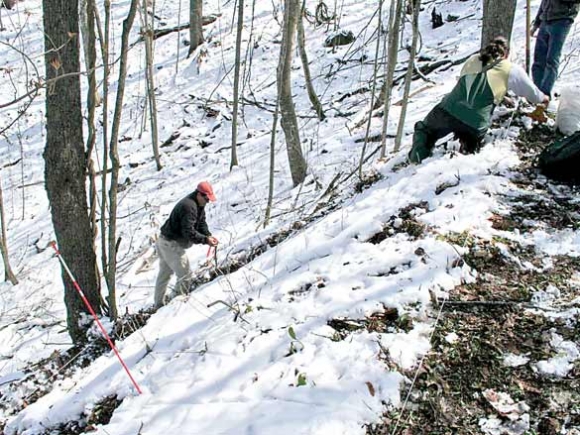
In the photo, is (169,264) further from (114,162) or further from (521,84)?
(521,84)

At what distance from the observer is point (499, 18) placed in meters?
6.53

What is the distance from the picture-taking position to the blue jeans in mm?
6129

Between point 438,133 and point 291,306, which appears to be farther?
point 438,133

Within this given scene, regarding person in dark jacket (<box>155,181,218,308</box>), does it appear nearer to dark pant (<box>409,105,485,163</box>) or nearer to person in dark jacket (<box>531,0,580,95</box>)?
dark pant (<box>409,105,485,163</box>)

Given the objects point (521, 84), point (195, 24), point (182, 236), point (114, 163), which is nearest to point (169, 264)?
point (182, 236)

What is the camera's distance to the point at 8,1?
778 inches

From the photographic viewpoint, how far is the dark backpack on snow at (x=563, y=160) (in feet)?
15.3

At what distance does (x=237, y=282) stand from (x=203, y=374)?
1267 millimetres

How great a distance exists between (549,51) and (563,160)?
2.28 meters

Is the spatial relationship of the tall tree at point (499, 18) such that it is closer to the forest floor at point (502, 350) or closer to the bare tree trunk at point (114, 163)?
the forest floor at point (502, 350)

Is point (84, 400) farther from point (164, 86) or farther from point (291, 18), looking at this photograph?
point (164, 86)

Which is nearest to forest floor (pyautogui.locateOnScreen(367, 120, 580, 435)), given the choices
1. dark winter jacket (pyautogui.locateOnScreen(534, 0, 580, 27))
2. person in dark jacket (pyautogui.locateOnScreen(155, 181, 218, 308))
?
person in dark jacket (pyautogui.locateOnScreen(155, 181, 218, 308))

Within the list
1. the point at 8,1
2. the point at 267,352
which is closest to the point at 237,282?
the point at 267,352

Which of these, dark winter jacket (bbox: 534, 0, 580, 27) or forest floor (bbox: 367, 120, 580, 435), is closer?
forest floor (bbox: 367, 120, 580, 435)
